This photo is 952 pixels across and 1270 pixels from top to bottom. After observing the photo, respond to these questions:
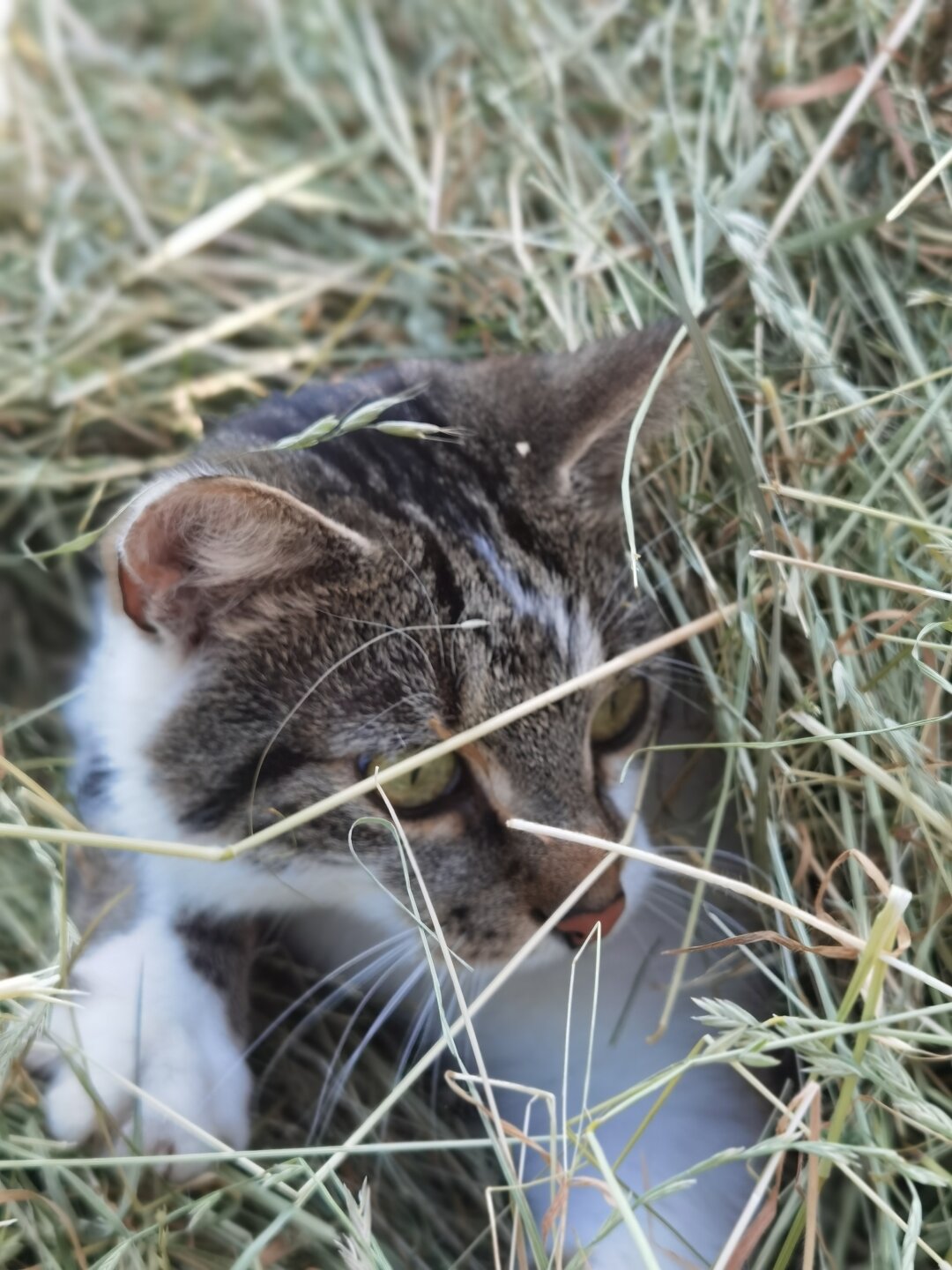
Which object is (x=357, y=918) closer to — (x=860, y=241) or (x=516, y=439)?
(x=516, y=439)

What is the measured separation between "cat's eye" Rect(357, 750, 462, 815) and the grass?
28 centimetres

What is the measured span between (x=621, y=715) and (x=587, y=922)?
0.28 meters

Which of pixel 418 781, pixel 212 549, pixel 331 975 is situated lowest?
pixel 331 975

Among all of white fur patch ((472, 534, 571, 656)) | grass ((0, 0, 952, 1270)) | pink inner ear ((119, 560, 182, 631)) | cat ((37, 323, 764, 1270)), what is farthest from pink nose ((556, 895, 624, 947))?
pink inner ear ((119, 560, 182, 631))

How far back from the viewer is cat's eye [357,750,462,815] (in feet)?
3.78

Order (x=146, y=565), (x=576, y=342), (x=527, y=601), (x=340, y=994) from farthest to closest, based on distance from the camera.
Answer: (x=576, y=342), (x=340, y=994), (x=527, y=601), (x=146, y=565)

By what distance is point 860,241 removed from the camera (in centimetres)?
145

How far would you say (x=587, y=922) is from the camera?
1.17m

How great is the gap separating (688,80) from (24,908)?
5.23 feet

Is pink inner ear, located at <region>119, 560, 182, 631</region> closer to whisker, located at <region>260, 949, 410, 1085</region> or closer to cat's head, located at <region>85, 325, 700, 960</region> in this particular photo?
cat's head, located at <region>85, 325, 700, 960</region>

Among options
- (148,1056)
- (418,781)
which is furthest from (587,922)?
(148,1056)

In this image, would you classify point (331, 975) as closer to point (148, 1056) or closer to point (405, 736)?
point (148, 1056)

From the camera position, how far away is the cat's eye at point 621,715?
1.31 metres

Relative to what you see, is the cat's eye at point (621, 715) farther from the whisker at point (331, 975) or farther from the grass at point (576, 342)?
the whisker at point (331, 975)
